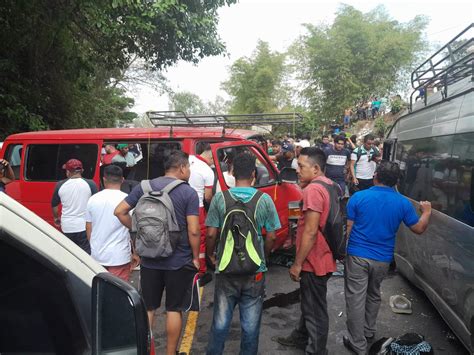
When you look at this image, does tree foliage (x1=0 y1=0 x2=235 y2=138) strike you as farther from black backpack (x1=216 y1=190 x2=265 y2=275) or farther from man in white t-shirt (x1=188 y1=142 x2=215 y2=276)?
black backpack (x1=216 y1=190 x2=265 y2=275)

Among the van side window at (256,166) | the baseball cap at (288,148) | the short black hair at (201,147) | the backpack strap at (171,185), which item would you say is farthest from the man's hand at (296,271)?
the baseball cap at (288,148)

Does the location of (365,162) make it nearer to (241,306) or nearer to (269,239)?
(269,239)

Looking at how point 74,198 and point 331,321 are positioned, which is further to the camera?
point 74,198

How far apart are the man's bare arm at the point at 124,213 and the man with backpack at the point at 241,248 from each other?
2.48 ft

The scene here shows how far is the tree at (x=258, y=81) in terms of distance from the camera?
42062mm

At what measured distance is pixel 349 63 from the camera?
90.7 feet

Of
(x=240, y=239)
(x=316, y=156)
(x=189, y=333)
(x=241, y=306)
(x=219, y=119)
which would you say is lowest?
(x=189, y=333)

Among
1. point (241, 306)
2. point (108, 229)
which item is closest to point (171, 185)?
point (108, 229)

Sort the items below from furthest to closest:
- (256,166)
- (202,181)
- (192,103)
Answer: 1. (192,103)
2. (256,166)
3. (202,181)

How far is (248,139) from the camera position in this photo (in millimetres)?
5195

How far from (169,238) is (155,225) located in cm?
15

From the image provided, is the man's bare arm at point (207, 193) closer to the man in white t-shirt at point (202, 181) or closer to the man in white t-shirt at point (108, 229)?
the man in white t-shirt at point (202, 181)

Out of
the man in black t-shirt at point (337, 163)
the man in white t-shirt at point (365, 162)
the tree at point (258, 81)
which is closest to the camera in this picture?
the man in black t-shirt at point (337, 163)

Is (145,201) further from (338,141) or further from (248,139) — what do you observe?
(338,141)
